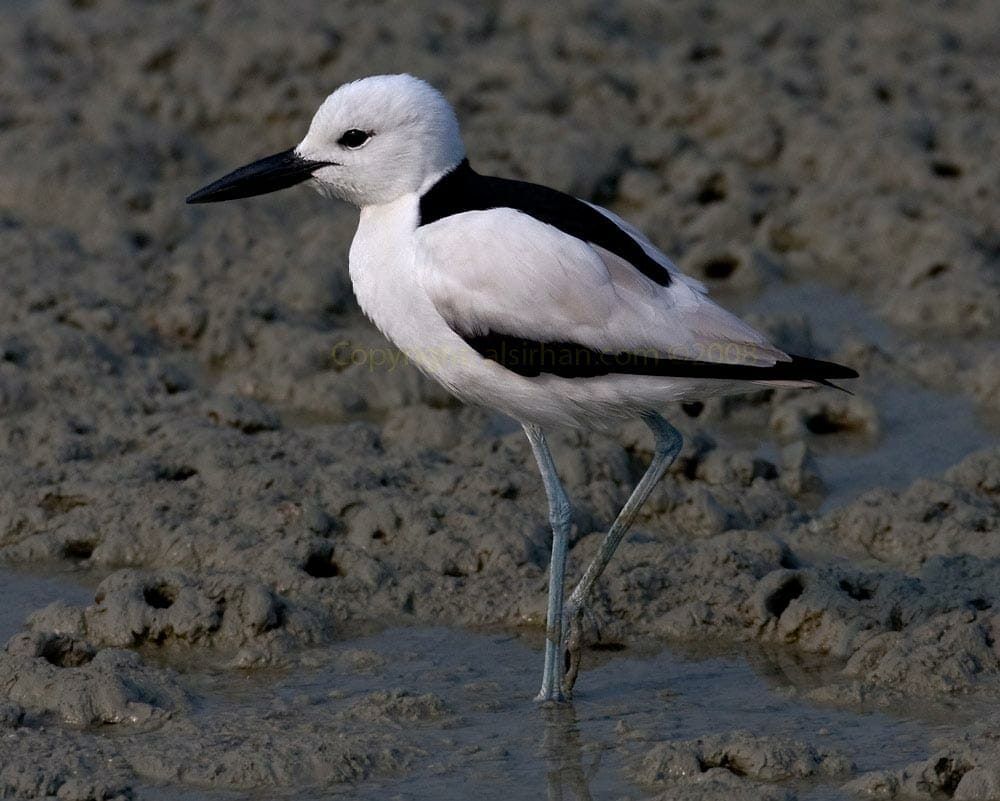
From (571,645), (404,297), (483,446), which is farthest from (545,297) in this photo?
(483,446)

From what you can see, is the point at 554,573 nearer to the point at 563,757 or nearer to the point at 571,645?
the point at 571,645

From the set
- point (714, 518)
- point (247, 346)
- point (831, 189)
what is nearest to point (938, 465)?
point (714, 518)

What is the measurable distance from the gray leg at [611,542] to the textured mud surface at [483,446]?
0.17m

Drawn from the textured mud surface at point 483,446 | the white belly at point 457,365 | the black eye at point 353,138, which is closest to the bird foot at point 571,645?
the textured mud surface at point 483,446

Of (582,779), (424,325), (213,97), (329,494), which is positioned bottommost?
(582,779)

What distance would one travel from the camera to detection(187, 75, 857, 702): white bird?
203 inches

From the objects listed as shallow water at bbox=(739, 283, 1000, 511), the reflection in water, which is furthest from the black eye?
shallow water at bbox=(739, 283, 1000, 511)

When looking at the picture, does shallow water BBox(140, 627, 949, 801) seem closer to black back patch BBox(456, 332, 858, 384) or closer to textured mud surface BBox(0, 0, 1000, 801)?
textured mud surface BBox(0, 0, 1000, 801)

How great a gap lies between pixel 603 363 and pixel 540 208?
1.73 ft

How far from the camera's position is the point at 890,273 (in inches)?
339

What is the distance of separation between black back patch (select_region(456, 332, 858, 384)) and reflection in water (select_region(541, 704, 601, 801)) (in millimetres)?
1026

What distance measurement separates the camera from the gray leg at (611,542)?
5371 mm

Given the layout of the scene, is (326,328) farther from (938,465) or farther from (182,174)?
(938,465)

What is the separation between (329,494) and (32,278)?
2566 millimetres
